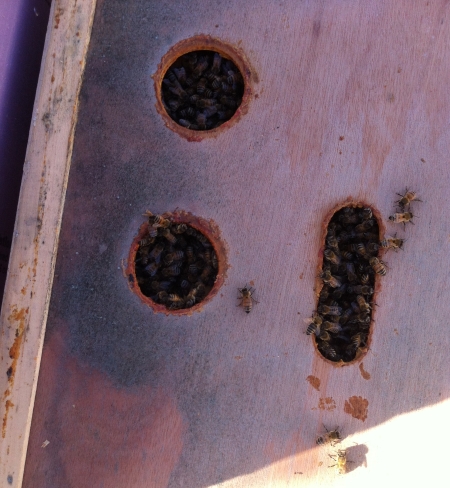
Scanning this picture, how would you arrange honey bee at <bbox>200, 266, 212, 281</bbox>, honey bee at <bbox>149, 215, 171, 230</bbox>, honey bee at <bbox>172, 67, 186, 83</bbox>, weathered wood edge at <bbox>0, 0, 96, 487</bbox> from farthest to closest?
honey bee at <bbox>172, 67, 186, 83</bbox>
honey bee at <bbox>200, 266, 212, 281</bbox>
honey bee at <bbox>149, 215, 171, 230</bbox>
weathered wood edge at <bbox>0, 0, 96, 487</bbox>

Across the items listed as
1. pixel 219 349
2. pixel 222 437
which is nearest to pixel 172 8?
pixel 219 349

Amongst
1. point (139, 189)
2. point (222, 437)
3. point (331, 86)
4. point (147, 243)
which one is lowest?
point (222, 437)

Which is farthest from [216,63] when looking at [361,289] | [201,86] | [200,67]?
[361,289]

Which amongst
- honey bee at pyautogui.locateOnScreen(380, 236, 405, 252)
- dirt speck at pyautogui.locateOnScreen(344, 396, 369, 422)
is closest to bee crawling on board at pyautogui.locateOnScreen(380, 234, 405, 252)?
honey bee at pyautogui.locateOnScreen(380, 236, 405, 252)

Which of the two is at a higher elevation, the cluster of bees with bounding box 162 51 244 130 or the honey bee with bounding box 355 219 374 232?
the cluster of bees with bounding box 162 51 244 130

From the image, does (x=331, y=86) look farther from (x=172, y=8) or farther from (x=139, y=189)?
(x=139, y=189)

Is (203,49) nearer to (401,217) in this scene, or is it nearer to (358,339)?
(401,217)

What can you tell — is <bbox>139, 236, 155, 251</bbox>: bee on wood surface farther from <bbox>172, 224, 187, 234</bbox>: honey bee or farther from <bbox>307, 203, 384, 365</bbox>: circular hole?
<bbox>307, 203, 384, 365</bbox>: circular hole
